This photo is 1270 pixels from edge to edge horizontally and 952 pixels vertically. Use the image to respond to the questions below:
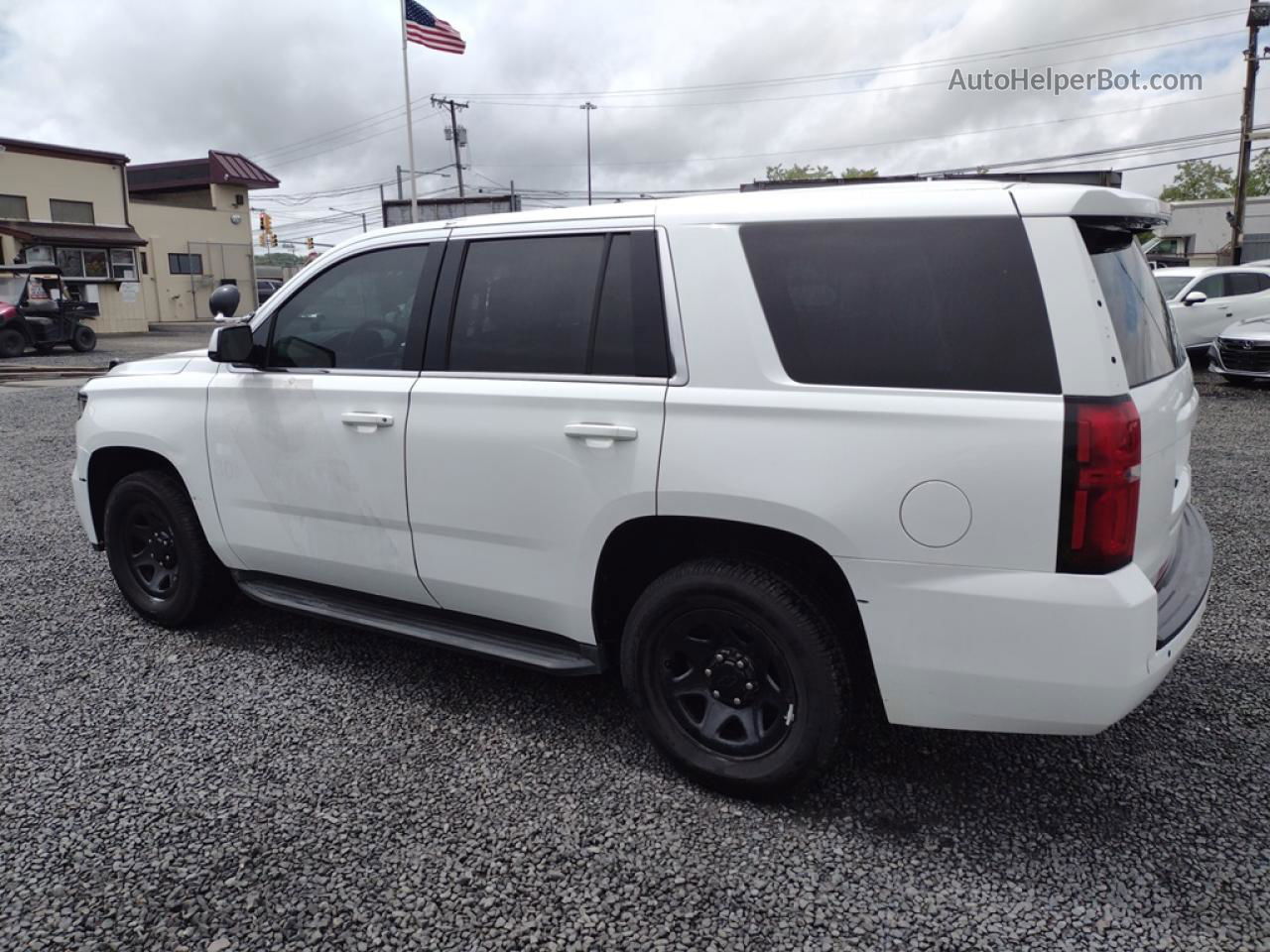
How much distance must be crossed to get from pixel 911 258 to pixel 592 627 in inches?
59.9

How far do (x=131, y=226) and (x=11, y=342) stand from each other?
738 inches

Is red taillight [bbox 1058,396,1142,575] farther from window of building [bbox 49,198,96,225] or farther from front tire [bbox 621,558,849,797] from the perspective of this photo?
window of building [bbox 49,198,96,225]

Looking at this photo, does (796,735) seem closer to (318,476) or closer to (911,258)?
(911,258)

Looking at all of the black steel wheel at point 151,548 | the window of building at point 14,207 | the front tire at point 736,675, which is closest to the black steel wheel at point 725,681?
the front tire at point 736,675

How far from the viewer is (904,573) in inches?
99.7

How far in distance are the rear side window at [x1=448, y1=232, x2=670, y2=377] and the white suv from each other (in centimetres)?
1

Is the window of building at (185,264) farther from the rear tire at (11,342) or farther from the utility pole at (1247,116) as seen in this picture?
the utility pole at (1247,116)

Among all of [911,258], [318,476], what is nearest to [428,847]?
[318,476]

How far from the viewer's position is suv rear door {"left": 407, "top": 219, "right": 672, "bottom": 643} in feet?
9.64

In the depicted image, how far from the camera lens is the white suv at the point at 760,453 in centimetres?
241

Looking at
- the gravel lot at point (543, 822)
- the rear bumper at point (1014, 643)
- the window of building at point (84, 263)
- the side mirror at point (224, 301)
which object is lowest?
the gravel lot at point (543, 822)

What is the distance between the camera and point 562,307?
315cm

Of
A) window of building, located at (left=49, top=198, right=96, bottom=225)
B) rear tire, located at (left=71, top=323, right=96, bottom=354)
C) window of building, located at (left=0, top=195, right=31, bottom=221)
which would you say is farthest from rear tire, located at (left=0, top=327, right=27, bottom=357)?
window of building, located at (left=49, top=198, right=96, bottom=225)

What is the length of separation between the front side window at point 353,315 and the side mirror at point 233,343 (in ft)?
0.32
